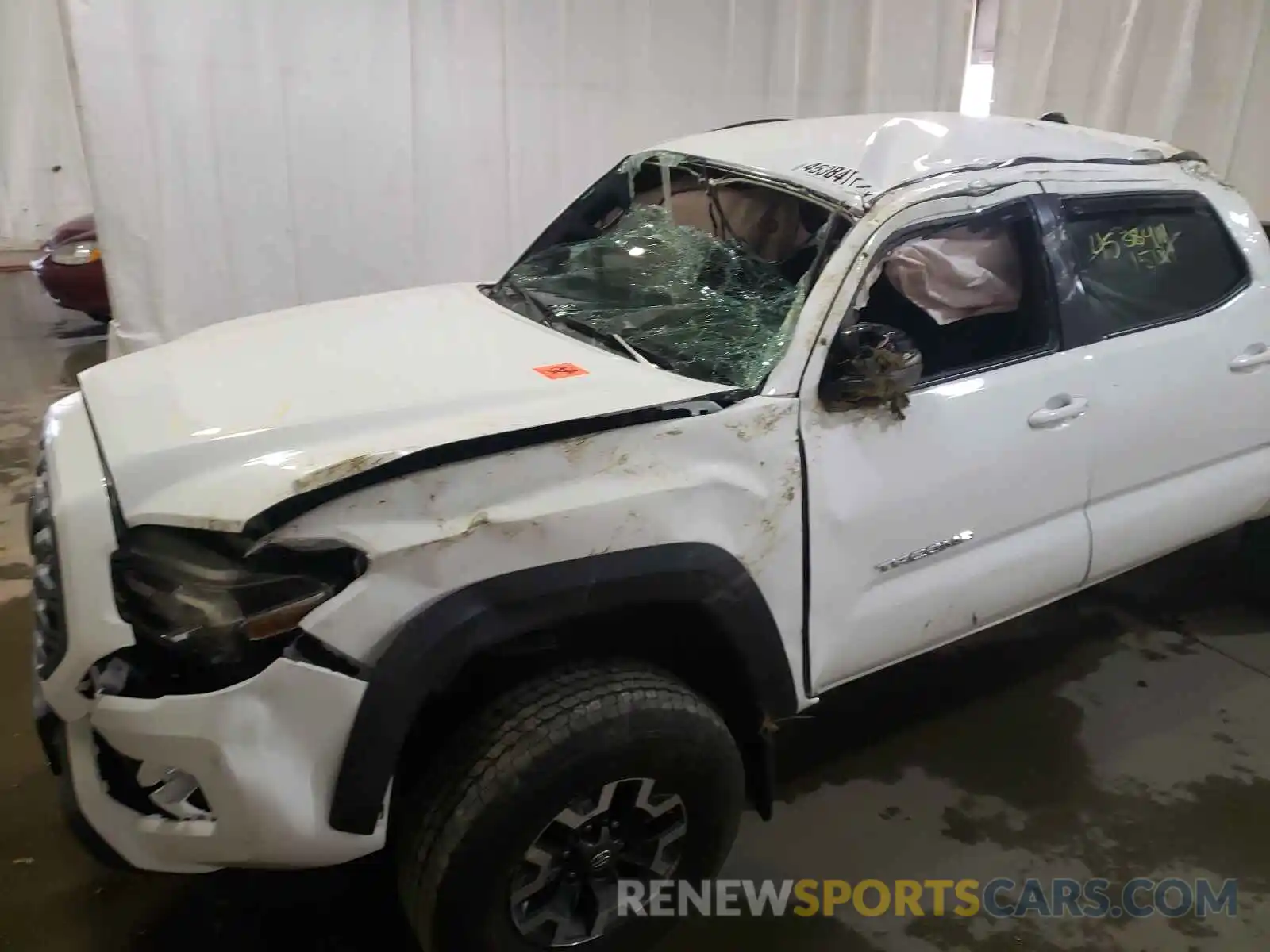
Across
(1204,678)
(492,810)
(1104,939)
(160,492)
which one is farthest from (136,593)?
(1204,678)

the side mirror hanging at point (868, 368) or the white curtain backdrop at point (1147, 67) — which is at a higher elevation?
the white curtain backdrop at point (1147, 67)

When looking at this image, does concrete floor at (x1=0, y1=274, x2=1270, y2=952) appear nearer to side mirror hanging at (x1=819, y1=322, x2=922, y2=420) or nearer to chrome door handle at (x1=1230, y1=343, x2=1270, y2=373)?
chrome door handle at (x1=1230, y1=343, x2=1270, y2=373)

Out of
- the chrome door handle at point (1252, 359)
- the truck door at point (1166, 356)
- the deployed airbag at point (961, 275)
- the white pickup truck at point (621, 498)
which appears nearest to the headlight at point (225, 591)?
the white pickup truck at point (621, 498)

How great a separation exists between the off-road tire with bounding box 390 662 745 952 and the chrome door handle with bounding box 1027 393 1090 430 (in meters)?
1.10

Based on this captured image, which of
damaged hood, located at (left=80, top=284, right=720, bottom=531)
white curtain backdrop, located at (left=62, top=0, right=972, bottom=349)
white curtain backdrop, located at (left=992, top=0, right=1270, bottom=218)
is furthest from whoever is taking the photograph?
white curtain backdrop, located at (left=992, top=0, right=1270, bottom=218)

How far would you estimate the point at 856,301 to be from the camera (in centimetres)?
203

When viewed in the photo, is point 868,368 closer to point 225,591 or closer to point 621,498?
point 621,498

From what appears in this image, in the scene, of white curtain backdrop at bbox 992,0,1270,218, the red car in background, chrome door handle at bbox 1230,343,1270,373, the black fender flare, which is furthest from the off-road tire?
the red car in background

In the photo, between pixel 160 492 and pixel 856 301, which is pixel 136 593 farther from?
pixel 856 301

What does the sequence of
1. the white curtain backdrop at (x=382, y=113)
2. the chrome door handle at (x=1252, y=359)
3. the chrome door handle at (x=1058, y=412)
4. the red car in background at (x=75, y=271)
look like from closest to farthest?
1. the chrome door handle at (x=1058, y=412)
2. the chrome door handle at (x=1252, y=359)
3. the white curtain backdrop at (x=382, y=113)
4. the red car in background at (x=75, y=271)

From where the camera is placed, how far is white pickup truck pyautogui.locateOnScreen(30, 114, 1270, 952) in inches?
59.7

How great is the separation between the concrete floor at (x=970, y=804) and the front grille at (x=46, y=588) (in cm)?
79

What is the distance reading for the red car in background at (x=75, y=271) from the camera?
6.17 m

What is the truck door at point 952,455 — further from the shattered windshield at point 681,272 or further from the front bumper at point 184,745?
the front bumper at point 184,745
